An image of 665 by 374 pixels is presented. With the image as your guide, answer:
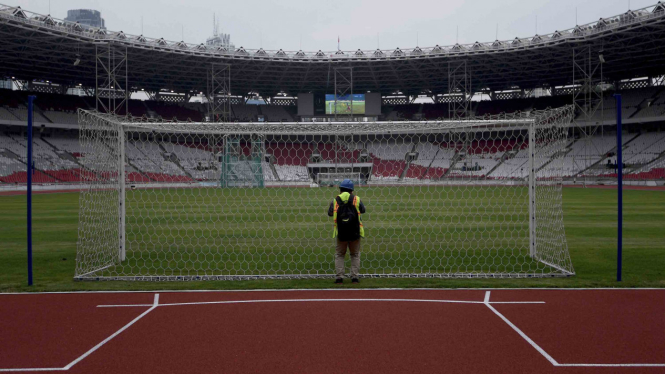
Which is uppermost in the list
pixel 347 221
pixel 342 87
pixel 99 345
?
pixel 342 87

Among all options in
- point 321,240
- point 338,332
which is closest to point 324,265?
point 321,240

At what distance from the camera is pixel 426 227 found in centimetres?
1224

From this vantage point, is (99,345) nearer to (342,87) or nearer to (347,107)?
(347,107)

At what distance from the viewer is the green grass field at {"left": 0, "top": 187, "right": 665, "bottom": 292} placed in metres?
6.93

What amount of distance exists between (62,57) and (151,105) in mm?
15103

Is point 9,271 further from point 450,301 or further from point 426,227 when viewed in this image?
point 426,227

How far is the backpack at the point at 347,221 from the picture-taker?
21.7 ft

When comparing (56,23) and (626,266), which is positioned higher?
(56,23)

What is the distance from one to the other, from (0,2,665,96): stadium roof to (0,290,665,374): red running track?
103ft

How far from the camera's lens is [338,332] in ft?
15.6

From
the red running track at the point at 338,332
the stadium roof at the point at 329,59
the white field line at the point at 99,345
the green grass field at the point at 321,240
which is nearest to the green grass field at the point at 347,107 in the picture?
the stadium roof at the point at 329,59

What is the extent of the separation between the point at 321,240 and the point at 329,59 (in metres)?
31.6

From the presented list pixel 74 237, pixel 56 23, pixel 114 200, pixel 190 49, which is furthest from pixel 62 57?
pixel 114 200

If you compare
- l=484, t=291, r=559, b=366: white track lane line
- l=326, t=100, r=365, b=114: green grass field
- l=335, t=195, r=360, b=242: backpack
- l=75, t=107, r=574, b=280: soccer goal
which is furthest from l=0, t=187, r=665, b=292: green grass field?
l=326, t=100, r=365, b=114: green grass field
